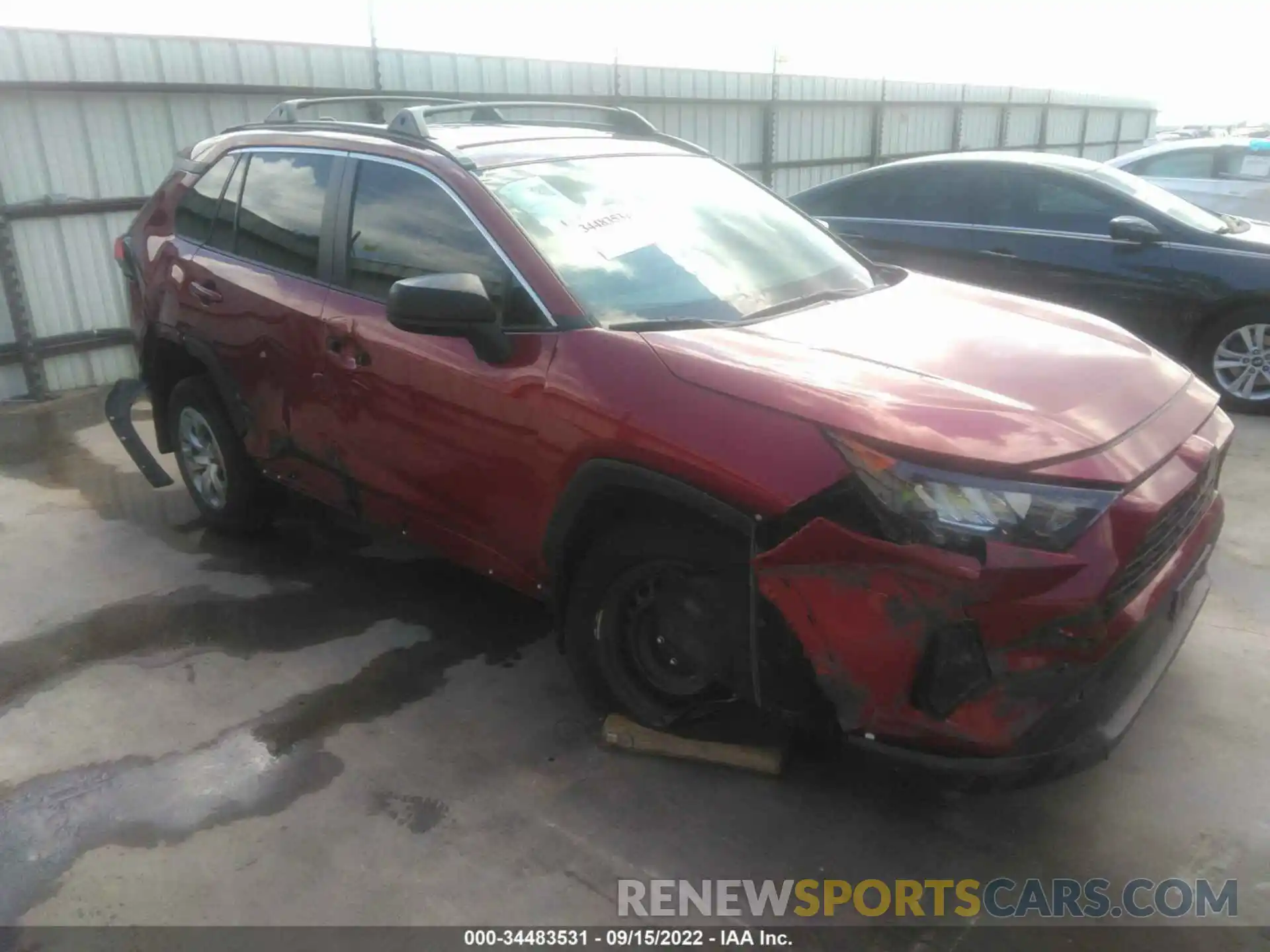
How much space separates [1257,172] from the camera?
9.83 m

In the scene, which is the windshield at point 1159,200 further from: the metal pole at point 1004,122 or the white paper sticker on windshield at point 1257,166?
the metal pole at point 1004,122

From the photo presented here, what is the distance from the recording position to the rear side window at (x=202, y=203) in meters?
4.29

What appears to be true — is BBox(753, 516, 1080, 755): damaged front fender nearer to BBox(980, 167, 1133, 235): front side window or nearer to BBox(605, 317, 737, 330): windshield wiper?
BBox(605, 317, 737, 330): windshield wiper

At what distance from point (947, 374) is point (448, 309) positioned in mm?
1379

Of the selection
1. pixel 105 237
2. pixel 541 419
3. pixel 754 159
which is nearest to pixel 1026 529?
pixel 541 419

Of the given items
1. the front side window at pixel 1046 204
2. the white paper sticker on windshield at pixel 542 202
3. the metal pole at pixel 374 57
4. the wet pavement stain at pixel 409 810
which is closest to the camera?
the wet pavement stain at pixel 409 810

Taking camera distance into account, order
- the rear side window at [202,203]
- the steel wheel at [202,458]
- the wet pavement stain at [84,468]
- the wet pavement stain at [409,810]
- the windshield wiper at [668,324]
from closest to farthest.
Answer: the wet pavement stain at [409,810], the windshield wiper at [668,324], the rear side window at [202,203], the steel wheel at [202,458], the wet pavement stain at [84,468]

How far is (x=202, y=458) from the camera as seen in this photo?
15.2 ft

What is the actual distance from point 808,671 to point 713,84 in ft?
33.0

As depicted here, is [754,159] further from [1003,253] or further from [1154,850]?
[1154,850]

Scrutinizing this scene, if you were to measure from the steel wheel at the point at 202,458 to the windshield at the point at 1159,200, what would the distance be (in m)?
5.52

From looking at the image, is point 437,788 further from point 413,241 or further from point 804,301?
point 804,301

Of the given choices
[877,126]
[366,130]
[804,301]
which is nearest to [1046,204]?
[804,301]

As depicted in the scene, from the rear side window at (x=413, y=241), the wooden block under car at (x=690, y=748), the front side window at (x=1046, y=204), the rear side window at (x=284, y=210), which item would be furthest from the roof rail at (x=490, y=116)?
the front side window at (x=1046, y=204)
